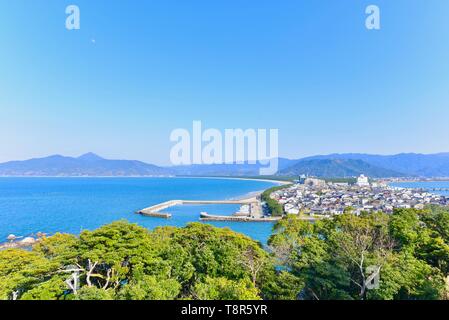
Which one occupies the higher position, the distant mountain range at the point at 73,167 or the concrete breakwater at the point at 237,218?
the distant mountain range at the point at 73,167

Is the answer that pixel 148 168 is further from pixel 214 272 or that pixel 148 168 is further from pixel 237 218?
pixel 214 272

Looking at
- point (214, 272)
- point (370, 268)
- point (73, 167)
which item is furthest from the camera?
point (73, 167)

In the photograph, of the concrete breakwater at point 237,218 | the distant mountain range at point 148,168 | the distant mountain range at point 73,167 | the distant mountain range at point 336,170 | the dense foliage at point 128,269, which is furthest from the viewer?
Answer: the distant mountain range at point 73,167

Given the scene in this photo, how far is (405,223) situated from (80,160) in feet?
411

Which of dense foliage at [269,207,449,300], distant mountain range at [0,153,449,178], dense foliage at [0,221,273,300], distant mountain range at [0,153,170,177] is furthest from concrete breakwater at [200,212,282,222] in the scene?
distant mountain range at [0,153,170,177]

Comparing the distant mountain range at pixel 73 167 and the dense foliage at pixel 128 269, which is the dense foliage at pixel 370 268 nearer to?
the dense foliage at pixel 128 269

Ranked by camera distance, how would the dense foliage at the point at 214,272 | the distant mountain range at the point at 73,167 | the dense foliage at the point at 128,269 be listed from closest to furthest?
the dense foliage at the point at 214,272, the dense foliage at the point at 128,269, the distant mountain range at the point at 73,167

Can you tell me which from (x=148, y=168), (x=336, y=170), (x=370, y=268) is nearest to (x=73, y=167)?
(x=148, y=168)

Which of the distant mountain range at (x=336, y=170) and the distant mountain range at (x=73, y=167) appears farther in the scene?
the distant mountain range at (x=73, y=167)

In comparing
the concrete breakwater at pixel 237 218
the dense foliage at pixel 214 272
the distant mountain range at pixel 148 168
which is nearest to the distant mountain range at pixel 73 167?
the distant mountain range at pixel 148 168

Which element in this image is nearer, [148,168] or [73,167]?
[73,167]

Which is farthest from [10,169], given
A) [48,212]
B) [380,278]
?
[380,278]
